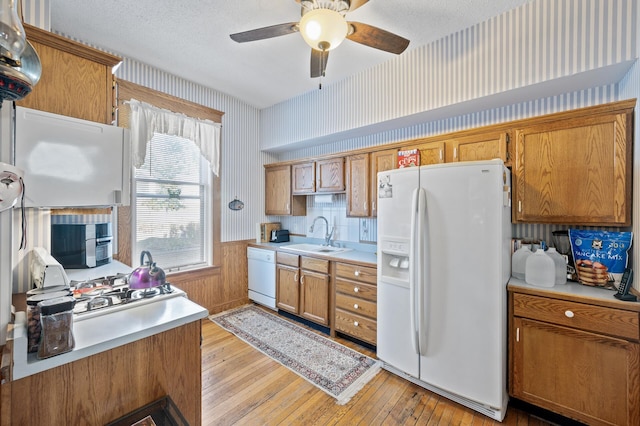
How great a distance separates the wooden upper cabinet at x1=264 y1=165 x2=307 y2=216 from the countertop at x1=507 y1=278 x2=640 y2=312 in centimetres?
265

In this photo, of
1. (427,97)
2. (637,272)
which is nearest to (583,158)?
(637,272)

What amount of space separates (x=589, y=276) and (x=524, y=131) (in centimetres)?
114

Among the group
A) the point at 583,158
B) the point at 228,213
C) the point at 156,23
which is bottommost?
the point at 228,213

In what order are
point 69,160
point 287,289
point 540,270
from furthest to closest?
point 287,289 < point 540,270 < point 69,160

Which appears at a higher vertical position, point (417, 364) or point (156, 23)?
point (156, 23)

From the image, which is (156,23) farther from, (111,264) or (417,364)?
(417,364)

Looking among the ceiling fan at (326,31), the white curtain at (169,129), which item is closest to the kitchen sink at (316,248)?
the white curtain at (169,129)

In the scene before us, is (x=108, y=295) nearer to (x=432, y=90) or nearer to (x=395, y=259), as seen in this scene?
(x=395, y=259)

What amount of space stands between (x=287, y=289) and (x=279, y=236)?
0.93 metres

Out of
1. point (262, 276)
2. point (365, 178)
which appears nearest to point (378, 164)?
point (365, 178)

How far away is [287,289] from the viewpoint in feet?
10.9

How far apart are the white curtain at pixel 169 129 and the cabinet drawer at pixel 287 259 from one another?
135cm

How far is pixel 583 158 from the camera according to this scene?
1883mm

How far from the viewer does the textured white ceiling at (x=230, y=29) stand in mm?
2014
